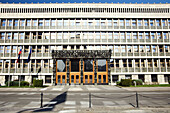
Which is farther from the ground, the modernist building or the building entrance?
the modernist building

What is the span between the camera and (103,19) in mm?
37562

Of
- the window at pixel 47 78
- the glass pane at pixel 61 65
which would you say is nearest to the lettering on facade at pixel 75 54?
the glass pane at pixel 61 65

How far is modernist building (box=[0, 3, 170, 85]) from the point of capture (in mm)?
35281

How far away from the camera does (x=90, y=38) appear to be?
36719 millimetres

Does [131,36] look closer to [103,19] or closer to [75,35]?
[103,19]

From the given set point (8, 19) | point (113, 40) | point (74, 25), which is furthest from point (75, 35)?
point (8, 19)

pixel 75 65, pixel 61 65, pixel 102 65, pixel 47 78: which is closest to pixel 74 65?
pixel 75 65

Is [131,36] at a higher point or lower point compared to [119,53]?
higher

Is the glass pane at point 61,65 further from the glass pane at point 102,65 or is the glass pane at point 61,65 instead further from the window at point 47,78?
the glass pane at point 102,65

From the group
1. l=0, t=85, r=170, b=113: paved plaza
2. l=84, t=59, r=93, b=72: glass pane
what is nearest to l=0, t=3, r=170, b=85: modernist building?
l=84, t=59, r=93, b=72: glass pane

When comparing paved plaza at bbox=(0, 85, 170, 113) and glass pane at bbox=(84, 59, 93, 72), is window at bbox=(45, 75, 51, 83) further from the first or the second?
paved plaza at bbox=(0, 85, 170, 113)

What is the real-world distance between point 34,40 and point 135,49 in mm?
28182

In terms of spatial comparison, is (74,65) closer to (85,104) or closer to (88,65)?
(88,65)

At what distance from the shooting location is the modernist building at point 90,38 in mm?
35281
